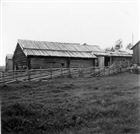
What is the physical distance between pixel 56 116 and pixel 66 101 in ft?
5.70

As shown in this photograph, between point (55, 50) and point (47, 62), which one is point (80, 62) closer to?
point (55, 50)

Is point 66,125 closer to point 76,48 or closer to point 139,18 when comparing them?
point 139,18

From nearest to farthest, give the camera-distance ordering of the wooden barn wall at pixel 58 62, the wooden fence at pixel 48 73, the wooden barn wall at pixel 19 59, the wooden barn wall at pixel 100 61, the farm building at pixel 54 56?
the wooden fence at pixel 48 73 → the wooden barn wall at pixel 58 62 → the farm building at pixel 54 56 → the wooden barn wall at pixel 19 59 → the wooden barn wall at pixel 100 61

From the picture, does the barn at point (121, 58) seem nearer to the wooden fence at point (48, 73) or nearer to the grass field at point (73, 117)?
the wooden fence at point (48, 73)

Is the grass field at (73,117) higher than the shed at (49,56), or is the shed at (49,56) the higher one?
the shed at (49,56)

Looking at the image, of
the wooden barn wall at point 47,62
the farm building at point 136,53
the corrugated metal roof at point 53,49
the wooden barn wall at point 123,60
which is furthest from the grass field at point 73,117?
the farm building at point 136,53

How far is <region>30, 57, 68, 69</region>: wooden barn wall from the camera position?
20578 millimetres

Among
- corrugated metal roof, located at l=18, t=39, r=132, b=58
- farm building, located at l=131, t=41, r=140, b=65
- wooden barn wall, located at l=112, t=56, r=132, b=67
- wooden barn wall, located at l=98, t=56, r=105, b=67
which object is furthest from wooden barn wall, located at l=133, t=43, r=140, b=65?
wooden barn wall, located at l=98, t=56, r=105, b=67

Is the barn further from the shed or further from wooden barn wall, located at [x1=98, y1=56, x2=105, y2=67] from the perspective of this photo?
the shed

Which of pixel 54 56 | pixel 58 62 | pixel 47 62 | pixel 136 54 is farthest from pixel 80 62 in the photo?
pixel 136 54

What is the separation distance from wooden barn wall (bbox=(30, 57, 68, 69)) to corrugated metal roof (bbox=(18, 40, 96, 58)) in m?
0.54

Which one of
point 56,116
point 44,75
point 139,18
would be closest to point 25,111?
point 56,116

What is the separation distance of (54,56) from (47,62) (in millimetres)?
1112

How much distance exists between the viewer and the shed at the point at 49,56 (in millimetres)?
20734
